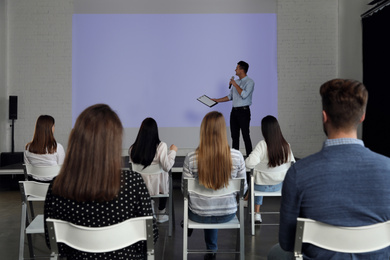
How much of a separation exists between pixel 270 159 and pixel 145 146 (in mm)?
1097

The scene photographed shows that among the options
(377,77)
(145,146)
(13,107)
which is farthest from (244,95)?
(13,107)

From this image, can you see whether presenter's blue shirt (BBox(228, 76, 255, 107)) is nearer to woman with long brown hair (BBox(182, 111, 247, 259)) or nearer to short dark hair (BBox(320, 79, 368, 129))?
woman with long brown hair (BBox(182, 111, 247, 259))

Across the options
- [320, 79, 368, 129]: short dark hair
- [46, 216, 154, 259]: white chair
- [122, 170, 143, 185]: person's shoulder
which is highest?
[320, 79, 368, 129]: short dark hair

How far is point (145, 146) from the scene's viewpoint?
3611 mm

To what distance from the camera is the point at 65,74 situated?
25.3ft

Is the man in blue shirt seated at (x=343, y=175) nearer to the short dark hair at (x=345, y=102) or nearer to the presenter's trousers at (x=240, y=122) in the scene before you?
the short dark hair at (x=345, y=102)

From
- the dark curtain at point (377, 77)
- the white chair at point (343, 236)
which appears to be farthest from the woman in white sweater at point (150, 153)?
the dark curtain at point (377, 77)

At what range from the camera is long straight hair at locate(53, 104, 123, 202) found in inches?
62.0

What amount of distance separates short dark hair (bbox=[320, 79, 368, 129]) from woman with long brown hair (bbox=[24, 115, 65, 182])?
2.68m

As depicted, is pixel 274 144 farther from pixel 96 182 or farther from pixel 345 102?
pixel 96 182

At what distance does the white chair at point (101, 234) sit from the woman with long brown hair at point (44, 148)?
2.07 meters

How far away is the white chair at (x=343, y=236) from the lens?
1497 millimetres

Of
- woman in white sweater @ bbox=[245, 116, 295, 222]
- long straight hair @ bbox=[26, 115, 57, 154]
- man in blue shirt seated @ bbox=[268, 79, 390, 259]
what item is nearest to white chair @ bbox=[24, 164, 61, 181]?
long straight hair @ bbox=[26, 115, 57, 154]

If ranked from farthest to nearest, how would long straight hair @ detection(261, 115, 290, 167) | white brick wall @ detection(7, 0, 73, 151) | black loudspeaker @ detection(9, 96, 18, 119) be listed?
white brick wall @ detection(7, 0, 73, 151), black loudspeaker @ detection(9, 96, 18, 119), long straight hair @ detection(261, 115, 290, 167)
